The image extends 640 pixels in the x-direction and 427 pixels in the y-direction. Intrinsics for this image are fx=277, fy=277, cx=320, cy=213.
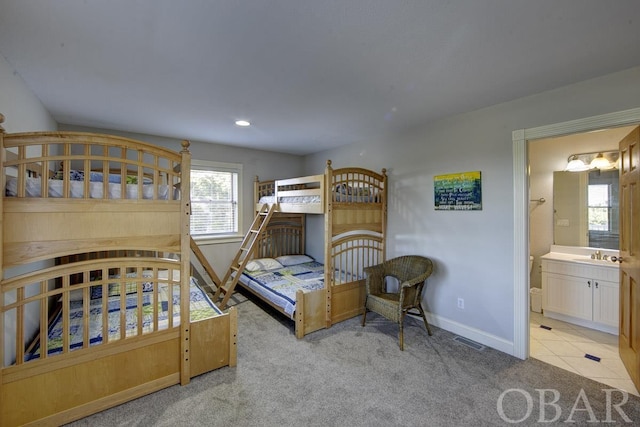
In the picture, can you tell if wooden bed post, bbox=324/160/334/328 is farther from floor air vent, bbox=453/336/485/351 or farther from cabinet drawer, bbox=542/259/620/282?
cabinet drawer, bbox=542/259/620/282

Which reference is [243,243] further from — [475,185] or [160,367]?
[475,185]

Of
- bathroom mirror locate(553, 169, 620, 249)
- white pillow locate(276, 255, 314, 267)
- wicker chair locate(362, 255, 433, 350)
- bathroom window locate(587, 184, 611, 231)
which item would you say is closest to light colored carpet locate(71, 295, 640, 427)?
wicker chair locate(362, 255, 433, 350)

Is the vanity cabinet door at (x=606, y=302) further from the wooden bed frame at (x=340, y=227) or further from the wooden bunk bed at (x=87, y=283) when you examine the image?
the wooden bunk bed at (x=87, y=283)

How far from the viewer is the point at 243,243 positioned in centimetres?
436

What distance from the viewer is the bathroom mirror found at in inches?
134

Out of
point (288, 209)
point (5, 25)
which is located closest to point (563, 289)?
point (288, 209)

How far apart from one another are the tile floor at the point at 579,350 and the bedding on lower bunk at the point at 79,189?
12.2 ft

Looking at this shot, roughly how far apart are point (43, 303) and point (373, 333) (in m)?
2.81

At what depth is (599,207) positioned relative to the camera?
11.5 ft

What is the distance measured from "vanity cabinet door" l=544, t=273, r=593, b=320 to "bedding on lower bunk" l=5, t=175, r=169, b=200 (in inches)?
175

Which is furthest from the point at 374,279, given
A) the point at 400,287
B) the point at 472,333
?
the point at 472,333

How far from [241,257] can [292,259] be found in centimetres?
86

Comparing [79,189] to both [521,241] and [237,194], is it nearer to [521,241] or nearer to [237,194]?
[237,194]

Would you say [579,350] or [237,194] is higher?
[237,194]
